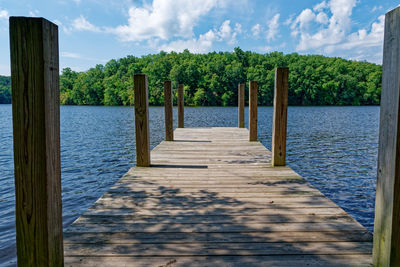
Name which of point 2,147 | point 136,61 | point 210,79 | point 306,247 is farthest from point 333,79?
point 306,247

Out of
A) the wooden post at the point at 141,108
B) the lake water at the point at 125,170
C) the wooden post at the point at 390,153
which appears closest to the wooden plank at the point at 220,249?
the wooden post at the point at 390,153

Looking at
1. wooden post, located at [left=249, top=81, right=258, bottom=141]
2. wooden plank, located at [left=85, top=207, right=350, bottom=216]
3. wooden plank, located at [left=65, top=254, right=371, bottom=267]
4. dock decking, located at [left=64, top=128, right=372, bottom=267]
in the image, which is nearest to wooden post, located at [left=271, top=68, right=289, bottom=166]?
dock decking, located at [left=64, top=128, right=372, bottom=267]

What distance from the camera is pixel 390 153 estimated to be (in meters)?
1.73

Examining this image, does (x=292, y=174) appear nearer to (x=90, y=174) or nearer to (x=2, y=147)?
(x=90, y=174)

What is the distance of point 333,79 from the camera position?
70.2 m

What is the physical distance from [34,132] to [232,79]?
74700mm

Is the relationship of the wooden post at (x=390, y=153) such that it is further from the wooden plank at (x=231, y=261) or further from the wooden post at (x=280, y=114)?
the wooden post at (x=280, y=114)

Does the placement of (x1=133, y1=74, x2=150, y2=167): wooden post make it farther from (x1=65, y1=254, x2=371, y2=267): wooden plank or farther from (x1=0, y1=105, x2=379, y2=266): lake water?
(x1=65, y1=254, x2=371, y2=267): wooden plank

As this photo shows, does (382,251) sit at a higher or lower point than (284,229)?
higher

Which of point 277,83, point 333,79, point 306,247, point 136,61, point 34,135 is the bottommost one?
point 306,247

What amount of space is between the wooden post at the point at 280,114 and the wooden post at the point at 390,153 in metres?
2.90

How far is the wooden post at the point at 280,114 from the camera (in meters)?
4.71

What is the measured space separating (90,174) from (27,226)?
7.99m

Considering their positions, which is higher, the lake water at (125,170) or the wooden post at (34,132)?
the wooden post at (34,132)
